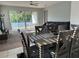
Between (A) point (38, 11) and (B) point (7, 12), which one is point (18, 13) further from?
(A) point (38, 11)

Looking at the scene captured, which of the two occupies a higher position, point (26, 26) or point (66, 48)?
point (66, 48)

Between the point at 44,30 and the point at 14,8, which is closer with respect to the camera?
the point at 44,30

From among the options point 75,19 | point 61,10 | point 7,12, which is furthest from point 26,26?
point 75,19

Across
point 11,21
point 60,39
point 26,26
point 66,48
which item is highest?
point 60,39

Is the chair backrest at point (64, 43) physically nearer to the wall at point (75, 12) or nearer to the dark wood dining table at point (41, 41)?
the dark wood dining table at point (41, 41)

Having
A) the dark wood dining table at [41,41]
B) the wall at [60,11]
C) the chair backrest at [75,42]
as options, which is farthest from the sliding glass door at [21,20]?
the chair backrest at [75,42]

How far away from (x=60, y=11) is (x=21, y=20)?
4490mm

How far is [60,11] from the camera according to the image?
7.70 m

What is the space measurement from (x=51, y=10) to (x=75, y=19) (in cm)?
403

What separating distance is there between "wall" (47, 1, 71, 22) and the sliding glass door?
2.86 meters

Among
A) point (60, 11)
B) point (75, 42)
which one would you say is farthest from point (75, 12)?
point (75, 42)

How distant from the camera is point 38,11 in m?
11.5

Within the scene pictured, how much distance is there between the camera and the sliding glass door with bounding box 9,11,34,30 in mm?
9969

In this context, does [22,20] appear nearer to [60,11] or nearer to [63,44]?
[60,11]
